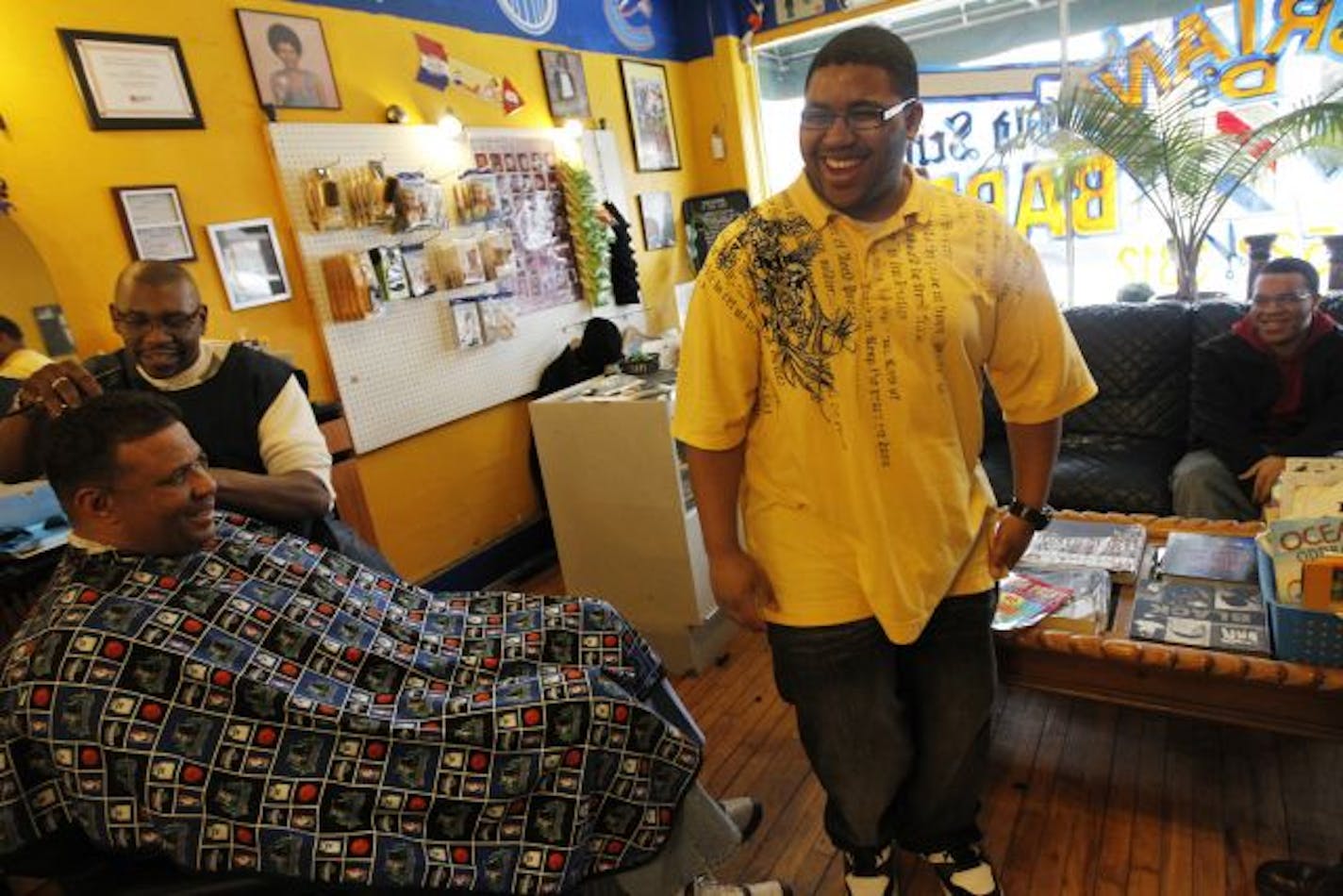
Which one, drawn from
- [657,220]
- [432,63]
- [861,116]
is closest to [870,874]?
[861,116]

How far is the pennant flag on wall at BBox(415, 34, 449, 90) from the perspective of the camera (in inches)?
109

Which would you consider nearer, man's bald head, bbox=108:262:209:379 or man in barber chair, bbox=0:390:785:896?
man in barber chair, bbox=0:390:785:896

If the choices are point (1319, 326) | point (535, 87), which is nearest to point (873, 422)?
point (1319, 326)

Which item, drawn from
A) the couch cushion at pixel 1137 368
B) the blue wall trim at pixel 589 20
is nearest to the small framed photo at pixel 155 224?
the blue wall trim at pixel 589 20

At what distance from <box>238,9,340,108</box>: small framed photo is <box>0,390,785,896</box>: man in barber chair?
61.3 inches

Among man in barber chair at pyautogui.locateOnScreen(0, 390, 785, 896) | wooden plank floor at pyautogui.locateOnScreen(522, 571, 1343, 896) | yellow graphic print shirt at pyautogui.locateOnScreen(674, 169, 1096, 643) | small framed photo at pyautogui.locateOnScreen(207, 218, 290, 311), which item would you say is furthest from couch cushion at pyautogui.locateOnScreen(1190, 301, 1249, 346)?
small framed photo at pyautogui.locateOnScreen(207, 218, 290, 311)

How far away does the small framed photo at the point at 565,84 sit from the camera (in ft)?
10.8

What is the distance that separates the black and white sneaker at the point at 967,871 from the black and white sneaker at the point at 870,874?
3.2 inches

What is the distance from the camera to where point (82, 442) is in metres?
1.12

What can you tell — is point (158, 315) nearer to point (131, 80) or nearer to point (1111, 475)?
point (131, 80)

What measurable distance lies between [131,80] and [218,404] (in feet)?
3.70

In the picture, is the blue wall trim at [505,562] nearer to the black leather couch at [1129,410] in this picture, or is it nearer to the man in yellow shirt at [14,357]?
the man in yellow shirt at [14,357]

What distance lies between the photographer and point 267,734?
1105 millimetres

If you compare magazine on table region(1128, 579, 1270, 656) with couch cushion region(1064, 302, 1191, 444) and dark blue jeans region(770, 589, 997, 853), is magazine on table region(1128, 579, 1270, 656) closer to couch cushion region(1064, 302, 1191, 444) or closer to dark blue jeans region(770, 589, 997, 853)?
dark blue jeans region(770, 589, 997, 853)
